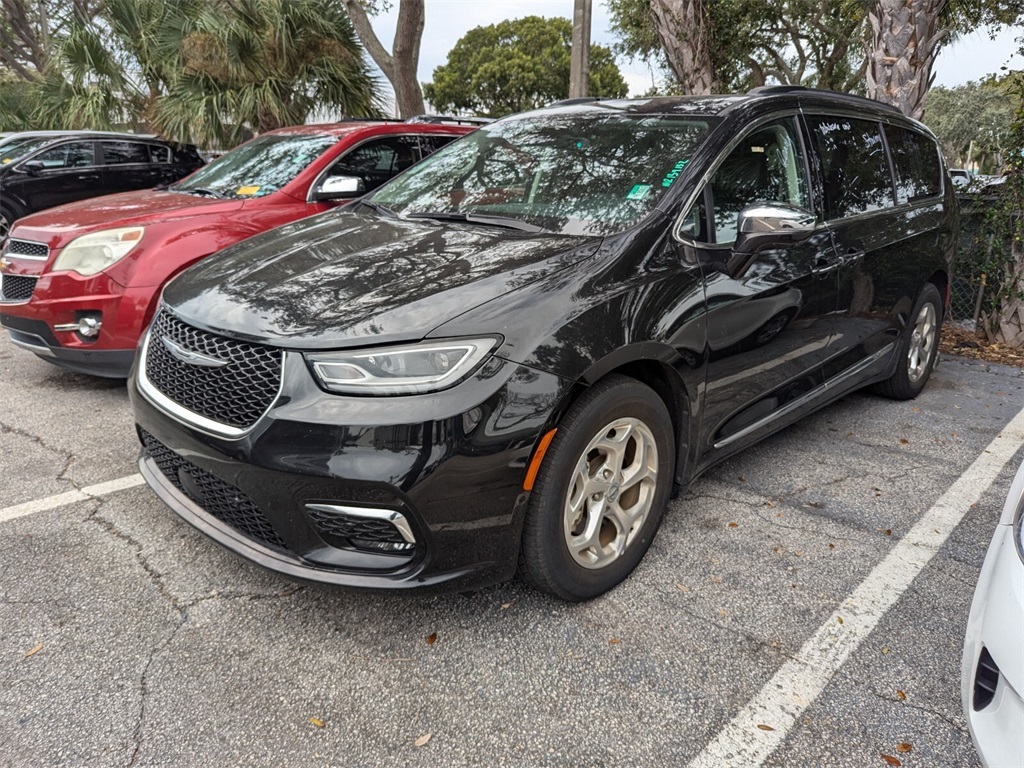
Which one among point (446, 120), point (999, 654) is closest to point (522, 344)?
point (999, 654)

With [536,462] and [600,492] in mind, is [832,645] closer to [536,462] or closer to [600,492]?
[600,492]

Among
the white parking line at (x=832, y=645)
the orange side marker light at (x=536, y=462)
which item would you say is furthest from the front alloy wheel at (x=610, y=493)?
the white parking line at (x=832, y=645)

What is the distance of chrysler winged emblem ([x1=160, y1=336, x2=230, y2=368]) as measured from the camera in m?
2.32

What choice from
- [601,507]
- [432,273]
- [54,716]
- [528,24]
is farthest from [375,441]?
[528,24]

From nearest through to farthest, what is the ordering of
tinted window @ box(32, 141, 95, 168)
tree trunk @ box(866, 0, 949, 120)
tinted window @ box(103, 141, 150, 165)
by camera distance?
tree trunk @ box(866, 0, 949, 120)
tinted window @ box(32, 141, 95, 168)
tinted window @ box(103, 141, 150, 165)

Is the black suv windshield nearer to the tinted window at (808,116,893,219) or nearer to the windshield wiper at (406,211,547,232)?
the windshield wiper at (406,211,547,232)

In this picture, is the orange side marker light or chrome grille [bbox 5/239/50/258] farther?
chrome grille [bbox 5/239/50/258]

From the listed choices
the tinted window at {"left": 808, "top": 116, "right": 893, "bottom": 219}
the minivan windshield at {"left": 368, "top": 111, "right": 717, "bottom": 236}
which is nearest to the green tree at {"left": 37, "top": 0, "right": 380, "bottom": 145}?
the minivan windshield at {"left": 368, "top": 111, "right": 717, "bottom": 236}

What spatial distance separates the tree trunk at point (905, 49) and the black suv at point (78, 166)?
27.7 feet

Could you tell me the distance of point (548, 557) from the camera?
7.77ft

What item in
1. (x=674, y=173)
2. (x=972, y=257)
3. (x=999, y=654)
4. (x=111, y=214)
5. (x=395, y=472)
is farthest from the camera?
(x=972, y=257)

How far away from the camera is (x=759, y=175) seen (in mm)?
3184

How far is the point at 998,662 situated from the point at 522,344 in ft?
4.45

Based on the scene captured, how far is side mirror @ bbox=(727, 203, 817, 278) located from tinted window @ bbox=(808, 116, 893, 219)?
0.81 m
